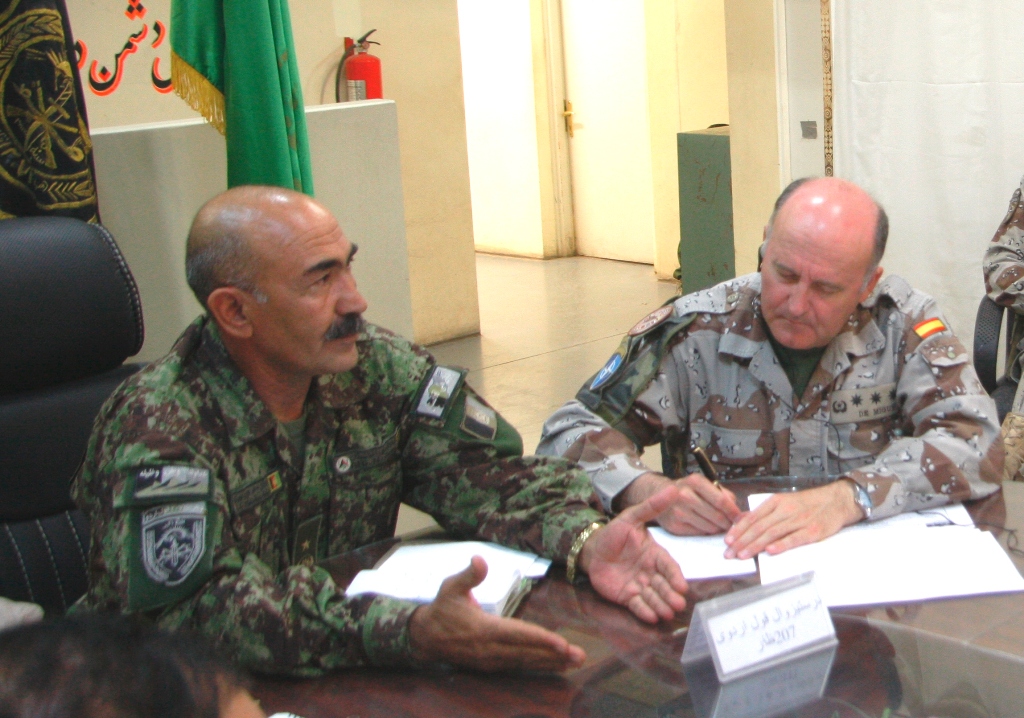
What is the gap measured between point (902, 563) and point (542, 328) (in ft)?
15.6

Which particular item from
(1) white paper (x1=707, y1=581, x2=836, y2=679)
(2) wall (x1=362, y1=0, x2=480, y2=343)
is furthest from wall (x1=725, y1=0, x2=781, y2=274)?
(1) white paper (x1=707, y1=581, x2=836, y2=679)

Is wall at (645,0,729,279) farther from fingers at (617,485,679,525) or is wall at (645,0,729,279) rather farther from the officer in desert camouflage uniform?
fingers at (617,485,679,525)

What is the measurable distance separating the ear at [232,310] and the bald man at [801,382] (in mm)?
621

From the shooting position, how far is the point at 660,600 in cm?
145

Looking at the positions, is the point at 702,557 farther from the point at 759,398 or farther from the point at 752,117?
the point at 752,117

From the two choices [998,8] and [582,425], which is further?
[998,8]

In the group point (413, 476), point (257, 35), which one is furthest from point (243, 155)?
point (413, 476)

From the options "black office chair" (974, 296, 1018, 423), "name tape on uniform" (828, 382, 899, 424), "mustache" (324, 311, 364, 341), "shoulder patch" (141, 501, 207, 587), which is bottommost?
"black office chair" (974, 296, 1018, 423)

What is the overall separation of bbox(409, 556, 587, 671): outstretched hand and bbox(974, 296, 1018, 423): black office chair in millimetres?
1835

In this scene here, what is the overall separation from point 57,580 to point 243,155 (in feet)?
4.29

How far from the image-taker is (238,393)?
1721 mm

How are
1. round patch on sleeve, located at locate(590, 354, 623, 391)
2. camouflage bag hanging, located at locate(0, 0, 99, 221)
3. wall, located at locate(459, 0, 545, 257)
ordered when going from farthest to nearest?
wall, located at locate(459, 0, 545, 257), camouflage bag hanging, located at locate(0, 0, 99, 221), round patch on sleeve, located at locate(590, 354, 623, 391)

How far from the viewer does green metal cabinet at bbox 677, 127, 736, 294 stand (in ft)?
18.8

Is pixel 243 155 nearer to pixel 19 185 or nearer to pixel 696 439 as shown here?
pixel 19 185
